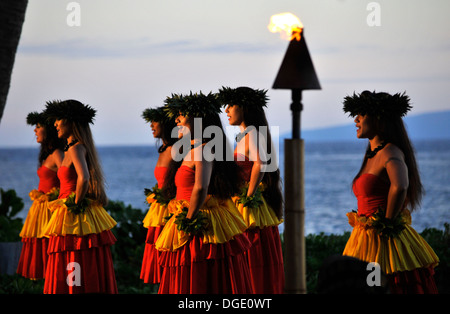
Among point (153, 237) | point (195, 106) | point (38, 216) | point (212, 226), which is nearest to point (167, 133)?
point (153, 237)

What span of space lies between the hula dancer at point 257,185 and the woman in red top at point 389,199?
1492 mm

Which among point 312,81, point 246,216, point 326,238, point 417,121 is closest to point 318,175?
point 417,121

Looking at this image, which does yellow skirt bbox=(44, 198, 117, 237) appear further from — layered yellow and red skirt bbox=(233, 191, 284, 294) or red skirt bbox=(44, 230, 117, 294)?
layered yellow and red skirt bbox=(233, 191, 284, 294)

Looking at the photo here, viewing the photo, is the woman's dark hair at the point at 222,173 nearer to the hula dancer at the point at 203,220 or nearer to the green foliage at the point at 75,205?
the hula dancer at the point at 203,220

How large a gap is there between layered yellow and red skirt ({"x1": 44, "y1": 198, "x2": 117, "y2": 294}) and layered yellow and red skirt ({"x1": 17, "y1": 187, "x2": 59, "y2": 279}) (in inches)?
31.3

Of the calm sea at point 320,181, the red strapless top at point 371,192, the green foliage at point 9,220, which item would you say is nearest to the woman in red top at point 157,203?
the red strapless top at point 371,192

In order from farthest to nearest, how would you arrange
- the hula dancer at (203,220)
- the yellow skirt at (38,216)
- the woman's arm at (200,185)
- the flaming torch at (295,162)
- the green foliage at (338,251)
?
the green foliage at (338,251)
the yellow skirt at (38,216)
the hula dancer at (203,220)
the woman's arm at (200,185)
the flaming torch at (295,162)

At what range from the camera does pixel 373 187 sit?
16.4 feet

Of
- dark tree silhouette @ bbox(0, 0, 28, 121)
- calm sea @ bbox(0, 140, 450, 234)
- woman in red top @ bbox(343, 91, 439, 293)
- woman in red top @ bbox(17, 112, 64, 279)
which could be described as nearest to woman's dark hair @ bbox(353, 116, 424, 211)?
woman in red top @ bbox(343, 91, 439, 293)

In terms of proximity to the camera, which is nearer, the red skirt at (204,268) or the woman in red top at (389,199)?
the woman in red top at (389,199)

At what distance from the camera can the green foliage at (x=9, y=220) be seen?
9297mm

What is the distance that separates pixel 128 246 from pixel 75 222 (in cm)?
332

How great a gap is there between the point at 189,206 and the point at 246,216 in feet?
4.26

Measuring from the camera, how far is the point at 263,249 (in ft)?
22.0
